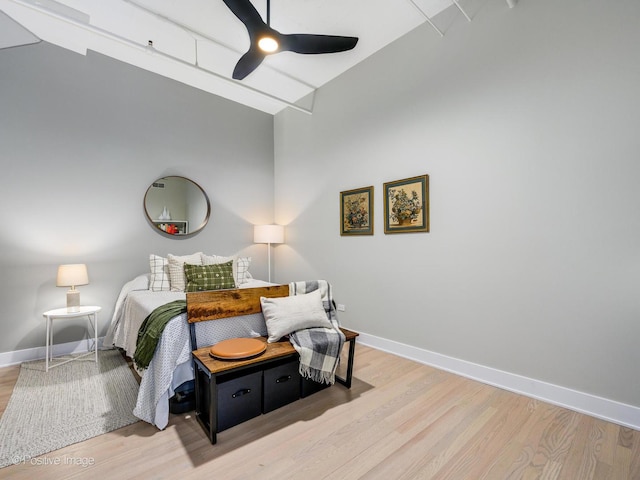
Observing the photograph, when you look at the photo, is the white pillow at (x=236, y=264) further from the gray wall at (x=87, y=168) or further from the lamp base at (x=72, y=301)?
the lamp base at (x=72, y=301)

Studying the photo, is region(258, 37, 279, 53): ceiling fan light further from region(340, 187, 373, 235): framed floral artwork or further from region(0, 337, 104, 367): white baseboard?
region(0, 337, 104, 367): white baseboard

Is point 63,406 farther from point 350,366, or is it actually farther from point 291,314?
point 350,366

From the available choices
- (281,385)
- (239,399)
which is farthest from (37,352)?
(281,385)

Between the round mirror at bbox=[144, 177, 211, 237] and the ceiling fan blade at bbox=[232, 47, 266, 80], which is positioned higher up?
the ceiling fan blade at bbox=[232, 47, 266, 80]

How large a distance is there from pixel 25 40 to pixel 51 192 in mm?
1492

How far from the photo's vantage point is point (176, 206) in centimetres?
384

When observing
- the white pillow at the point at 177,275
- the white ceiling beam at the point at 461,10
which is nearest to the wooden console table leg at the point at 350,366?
the white pillow at the point at 177,275

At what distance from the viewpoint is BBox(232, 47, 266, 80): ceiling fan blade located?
93.1 inches

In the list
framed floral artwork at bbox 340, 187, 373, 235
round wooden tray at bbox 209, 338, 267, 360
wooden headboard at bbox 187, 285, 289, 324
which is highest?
framed floral artwork at bbox 340, 187, 373, 235

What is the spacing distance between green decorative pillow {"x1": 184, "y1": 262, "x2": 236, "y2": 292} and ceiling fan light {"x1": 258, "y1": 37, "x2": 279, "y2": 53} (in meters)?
2.21

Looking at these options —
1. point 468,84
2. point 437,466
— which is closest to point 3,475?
point 437,466

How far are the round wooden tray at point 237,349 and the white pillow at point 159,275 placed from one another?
1553mm

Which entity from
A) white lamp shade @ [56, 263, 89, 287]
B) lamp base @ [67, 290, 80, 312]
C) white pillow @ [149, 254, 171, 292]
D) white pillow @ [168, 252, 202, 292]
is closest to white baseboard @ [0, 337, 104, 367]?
lamp base @ [67, 290, 80, 312]

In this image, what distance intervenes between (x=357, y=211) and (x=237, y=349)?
7.09ft
